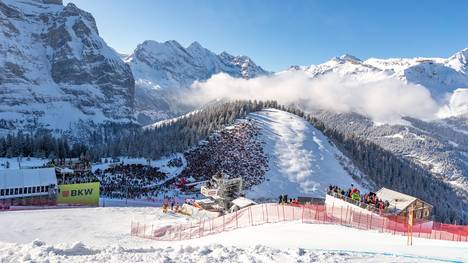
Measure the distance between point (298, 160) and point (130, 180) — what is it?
48626 millimetres

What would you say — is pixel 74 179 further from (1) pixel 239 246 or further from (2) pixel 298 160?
(2) pixel 298 160

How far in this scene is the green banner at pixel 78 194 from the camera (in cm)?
6800

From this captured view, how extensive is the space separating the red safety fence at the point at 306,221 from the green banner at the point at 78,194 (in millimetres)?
30571

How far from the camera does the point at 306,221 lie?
3419 cm

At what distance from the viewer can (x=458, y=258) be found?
21328 mm

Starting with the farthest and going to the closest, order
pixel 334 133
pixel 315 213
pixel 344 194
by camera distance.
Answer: pixel 334 133
pixel 344 194
pixel 315 213

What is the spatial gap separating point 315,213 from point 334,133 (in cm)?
12473

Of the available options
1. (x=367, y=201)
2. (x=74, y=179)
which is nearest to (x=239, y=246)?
(x=367, y=201)

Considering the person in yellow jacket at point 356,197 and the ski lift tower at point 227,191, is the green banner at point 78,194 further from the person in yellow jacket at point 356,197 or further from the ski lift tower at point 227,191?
the person in yellow jacket at point 356,197

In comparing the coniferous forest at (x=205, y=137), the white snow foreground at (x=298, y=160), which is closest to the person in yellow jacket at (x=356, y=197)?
the white snow foreground at (x=298, y=160)

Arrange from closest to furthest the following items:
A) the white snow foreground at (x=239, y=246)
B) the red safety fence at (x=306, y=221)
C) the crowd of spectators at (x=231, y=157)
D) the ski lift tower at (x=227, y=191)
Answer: the white snow foreground at (x=239, y=246), the red safety fence at (x=306, y=221), the ski lift tower at (x=227, y=191), the crowd of spectators at (x=231, y=157)

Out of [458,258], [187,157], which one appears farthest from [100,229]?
[187,157]

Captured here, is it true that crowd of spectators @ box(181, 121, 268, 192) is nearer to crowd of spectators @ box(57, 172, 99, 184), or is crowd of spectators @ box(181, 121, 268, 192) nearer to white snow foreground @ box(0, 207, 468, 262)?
crowd of spectators @ box(57, 172, 99, 184)

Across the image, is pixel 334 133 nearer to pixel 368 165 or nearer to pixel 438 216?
pixel 368 165
